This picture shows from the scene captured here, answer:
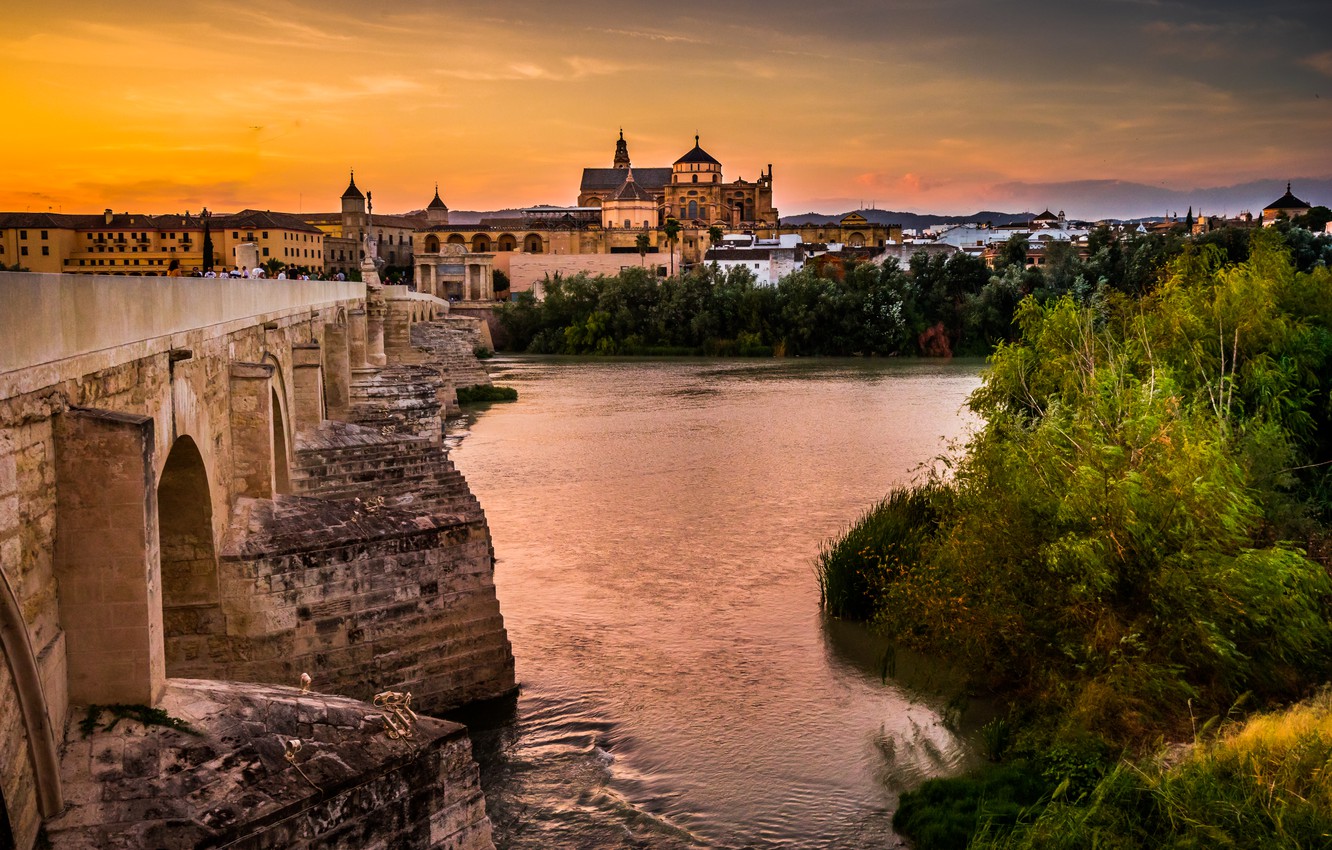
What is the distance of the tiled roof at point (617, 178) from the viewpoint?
318 feet

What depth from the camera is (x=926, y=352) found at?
47344mm

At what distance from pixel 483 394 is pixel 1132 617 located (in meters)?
25.2

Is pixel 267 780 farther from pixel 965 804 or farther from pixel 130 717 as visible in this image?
pixel 965 804

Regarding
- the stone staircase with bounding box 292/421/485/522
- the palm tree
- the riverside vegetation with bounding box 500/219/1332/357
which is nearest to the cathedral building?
the palm tree

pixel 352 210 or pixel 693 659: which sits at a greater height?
pixel 352 210

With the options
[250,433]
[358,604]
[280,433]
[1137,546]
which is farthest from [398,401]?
[1137,546]

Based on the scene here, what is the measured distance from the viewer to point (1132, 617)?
8.34m

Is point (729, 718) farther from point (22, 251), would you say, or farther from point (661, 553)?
point (22, 251)

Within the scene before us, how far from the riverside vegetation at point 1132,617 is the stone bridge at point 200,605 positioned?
352 centimetres

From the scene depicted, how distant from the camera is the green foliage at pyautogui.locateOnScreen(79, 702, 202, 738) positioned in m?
4.98

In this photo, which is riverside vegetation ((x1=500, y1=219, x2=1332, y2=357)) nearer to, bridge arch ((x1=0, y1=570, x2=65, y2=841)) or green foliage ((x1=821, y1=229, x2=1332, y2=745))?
green foliage ((x1=821, y1=229, x2=1332, y2=745))

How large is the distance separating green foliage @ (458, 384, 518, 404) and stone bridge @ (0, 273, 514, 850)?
21.2 metres

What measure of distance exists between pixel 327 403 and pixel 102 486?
13386mm

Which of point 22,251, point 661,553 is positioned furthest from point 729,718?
point 22,251
